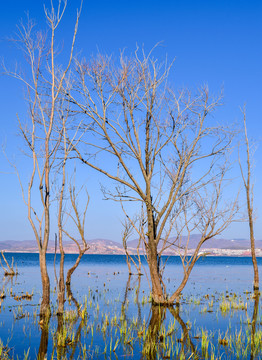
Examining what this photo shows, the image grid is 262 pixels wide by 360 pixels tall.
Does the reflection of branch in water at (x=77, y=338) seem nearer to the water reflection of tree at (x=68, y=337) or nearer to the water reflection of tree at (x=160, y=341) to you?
the water reflection of tree at (x=68, y=337)

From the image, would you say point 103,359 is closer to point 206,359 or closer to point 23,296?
point 206,359

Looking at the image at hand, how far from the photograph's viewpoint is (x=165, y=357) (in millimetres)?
9672

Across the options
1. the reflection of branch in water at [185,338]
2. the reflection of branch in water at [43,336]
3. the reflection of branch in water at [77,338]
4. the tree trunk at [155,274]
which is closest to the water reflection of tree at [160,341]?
the reflection of branch in water at [185,338]

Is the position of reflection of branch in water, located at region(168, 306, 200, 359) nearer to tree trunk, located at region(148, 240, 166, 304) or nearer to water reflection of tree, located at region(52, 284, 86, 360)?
tree trunk, located at region(148, 240, 166, 304)

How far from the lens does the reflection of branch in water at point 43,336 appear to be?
10250 millimetres

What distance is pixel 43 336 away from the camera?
12.1m

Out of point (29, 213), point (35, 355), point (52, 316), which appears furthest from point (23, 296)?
point (35, 355)

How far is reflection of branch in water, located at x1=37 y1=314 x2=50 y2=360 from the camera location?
33.6ft

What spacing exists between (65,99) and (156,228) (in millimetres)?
6941

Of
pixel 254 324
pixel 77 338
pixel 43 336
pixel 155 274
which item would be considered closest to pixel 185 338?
pixel 77 338

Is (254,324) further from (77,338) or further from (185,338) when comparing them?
(77,338)

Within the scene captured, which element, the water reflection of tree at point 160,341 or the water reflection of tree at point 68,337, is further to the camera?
the water reflection of tree at point 68,337

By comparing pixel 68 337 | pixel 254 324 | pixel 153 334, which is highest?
pixel 68 337

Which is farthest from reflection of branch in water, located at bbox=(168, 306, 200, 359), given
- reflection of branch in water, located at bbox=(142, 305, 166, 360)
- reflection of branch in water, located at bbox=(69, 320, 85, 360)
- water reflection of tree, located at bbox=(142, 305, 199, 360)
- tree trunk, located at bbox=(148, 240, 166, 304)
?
reflection of branch in water, located at bbox=(69, 320, 85, 360)
